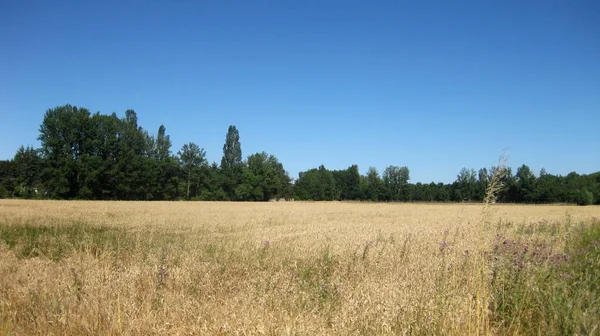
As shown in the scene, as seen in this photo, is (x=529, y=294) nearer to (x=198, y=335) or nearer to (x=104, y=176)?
(x=198, y=335)

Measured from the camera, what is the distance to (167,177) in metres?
81.9

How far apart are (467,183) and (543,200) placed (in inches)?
877

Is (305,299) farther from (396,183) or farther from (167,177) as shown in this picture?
(396,183)

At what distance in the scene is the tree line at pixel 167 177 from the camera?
59844mm

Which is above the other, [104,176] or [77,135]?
[77,135]

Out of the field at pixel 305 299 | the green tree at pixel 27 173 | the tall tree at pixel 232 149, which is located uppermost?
the tall tree at pixel 232 149

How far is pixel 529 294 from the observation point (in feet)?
13.8

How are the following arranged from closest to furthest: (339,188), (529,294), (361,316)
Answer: (361,316)
(529,294)
(339,188)

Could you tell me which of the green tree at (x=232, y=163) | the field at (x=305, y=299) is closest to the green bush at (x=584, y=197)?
the green tree at (x=232, y=163)

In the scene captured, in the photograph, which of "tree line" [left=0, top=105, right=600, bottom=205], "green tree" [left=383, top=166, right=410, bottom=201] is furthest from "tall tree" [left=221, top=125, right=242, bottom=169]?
"green tree" [left=383, top=166, right=410, bottom=201]

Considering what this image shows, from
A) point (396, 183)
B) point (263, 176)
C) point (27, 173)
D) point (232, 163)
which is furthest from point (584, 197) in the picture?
point (27, 173)

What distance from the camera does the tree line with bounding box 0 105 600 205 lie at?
59.8 m

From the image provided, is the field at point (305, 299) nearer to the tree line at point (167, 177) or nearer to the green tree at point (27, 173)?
the tree line at point (167, 177)

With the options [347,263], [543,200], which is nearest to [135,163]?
[347,263]
